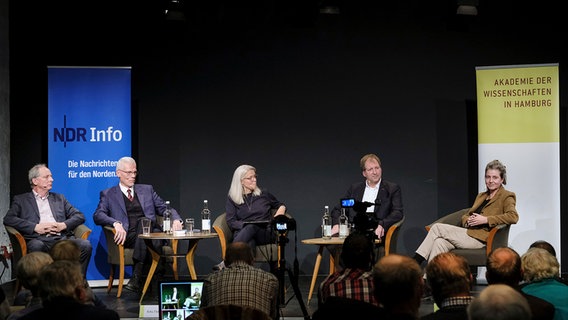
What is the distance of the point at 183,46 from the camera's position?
8.83m

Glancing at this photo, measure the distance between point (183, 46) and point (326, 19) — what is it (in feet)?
5.10

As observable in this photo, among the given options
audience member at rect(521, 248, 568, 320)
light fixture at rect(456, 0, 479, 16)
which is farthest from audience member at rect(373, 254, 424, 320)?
light fixture at rect(456, 0, 479, 16)

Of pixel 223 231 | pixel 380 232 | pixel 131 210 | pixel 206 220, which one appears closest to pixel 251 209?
pixel 223 231

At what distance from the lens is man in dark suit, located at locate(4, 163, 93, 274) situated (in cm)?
732

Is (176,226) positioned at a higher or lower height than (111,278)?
higher

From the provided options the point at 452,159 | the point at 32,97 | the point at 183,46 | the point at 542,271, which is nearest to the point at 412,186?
the point at 452,159

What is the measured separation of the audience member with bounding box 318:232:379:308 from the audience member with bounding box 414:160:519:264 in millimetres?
3227

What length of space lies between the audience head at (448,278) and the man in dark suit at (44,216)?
4.60 m

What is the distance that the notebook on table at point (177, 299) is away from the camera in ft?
15.5

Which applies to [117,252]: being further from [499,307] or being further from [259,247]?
[499,307]

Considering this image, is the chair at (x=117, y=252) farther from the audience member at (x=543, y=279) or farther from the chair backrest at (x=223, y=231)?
the audience member at (x=543, y=279)

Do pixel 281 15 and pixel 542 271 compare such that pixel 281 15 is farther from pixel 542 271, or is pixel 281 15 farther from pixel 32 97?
pixel 542 271

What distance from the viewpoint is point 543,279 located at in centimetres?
391

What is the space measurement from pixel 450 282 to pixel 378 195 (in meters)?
4.37
